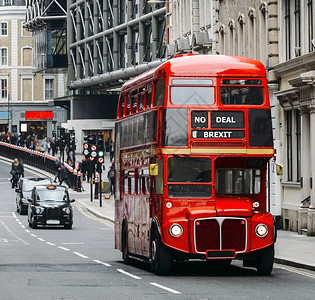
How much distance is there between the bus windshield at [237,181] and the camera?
20766mm

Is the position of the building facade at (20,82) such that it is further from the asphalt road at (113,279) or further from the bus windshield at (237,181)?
the bus windshield at (237,181)

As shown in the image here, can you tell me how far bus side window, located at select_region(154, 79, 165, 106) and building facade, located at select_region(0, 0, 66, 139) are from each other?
103 meters

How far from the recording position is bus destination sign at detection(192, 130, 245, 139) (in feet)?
67.4

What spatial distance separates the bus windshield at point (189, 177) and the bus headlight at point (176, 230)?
63cm

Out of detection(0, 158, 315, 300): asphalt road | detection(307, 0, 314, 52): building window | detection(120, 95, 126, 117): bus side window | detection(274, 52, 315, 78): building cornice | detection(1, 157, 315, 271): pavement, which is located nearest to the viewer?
detection(0, 158, 315, 300): asphalt road

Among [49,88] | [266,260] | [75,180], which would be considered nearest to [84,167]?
[75,180]

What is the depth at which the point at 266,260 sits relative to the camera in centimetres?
2056

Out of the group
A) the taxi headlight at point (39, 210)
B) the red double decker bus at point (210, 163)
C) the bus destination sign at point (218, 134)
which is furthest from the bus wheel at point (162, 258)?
the taxi headlight at point (39, 210)

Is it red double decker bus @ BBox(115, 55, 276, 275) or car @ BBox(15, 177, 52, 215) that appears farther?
car @ BBox(15, 177, 52, 215)

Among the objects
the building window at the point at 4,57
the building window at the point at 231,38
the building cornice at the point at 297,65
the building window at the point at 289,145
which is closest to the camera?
the building cornice at the point at 297,65

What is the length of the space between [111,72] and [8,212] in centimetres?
3022

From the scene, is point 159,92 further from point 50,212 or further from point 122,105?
point 50,212

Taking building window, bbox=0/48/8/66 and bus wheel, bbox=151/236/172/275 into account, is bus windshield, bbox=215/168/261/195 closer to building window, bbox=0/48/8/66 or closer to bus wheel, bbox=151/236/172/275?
bus wheel, bbox=151/236/172/275

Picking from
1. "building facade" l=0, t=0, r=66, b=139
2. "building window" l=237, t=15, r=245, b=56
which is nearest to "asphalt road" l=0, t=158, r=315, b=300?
"building window" l=237, t=15, r=245, b=56
